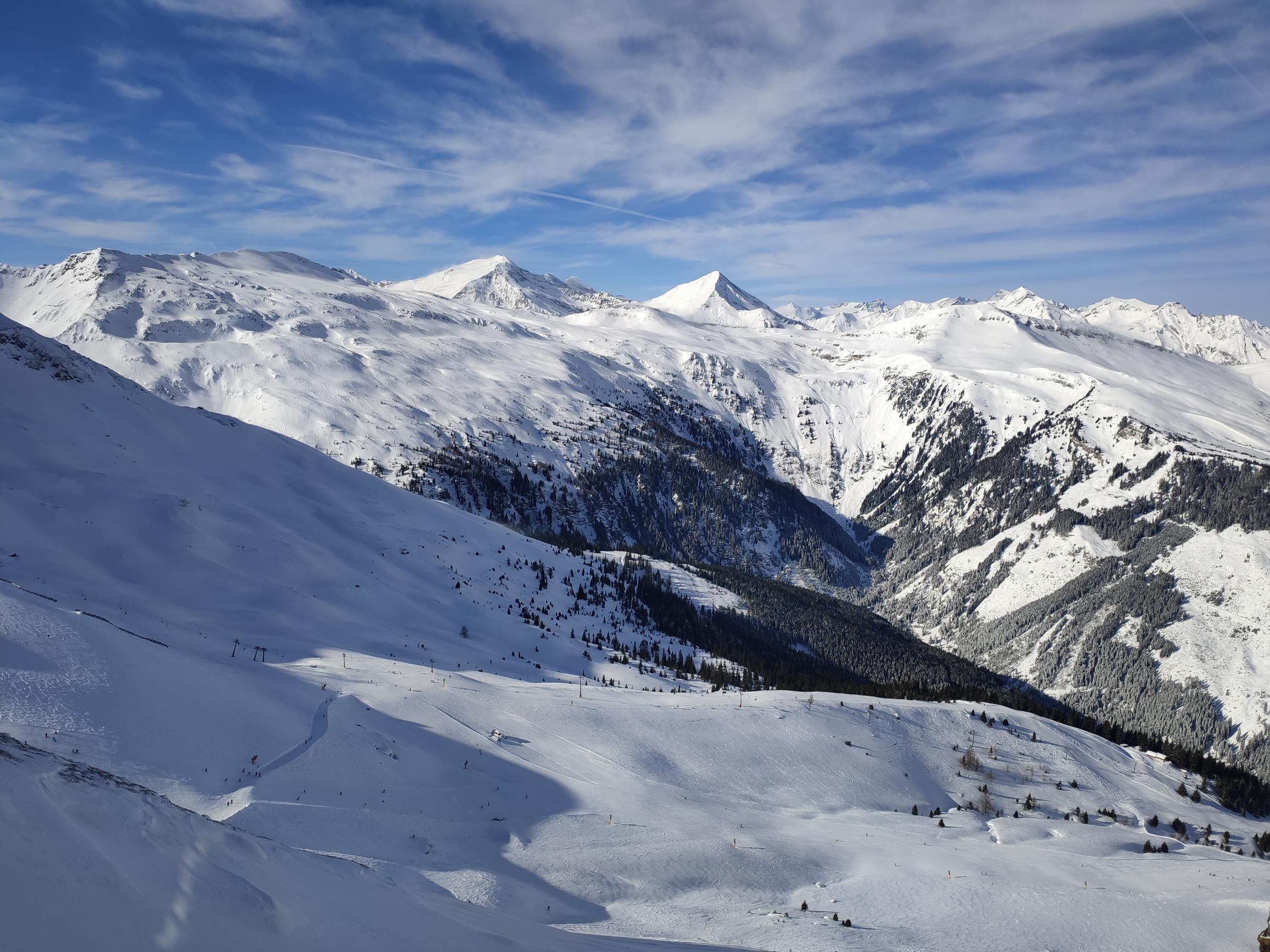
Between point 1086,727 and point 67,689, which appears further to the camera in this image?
point 1086,727

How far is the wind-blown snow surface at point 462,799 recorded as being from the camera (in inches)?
465

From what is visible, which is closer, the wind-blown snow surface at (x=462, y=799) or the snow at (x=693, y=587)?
the wind-blown snow surface at (x=462, y=799)

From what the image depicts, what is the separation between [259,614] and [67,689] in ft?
153

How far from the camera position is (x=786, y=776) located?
5134 cm

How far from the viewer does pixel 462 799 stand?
121ft

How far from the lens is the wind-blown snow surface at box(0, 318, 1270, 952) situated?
1182 centimetres

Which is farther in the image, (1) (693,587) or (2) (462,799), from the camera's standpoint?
(1) (693,587)

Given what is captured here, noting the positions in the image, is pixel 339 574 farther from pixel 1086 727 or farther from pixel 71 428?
pixel 1086 727

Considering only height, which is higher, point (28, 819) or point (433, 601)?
point (28, 819)

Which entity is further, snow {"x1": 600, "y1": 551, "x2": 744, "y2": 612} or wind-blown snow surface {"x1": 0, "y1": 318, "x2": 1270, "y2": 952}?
snow {"x1": 600, "y1": 551, "x2": 744, "y2": 612}

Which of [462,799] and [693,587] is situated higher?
[693,587]

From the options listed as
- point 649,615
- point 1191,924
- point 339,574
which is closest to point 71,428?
point 339,574

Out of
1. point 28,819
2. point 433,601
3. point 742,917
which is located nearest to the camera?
point 28,819

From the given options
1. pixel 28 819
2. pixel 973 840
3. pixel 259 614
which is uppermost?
pixel 28 819
